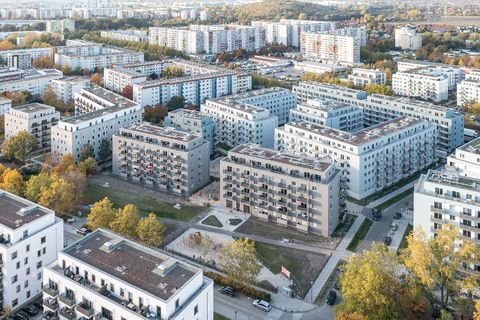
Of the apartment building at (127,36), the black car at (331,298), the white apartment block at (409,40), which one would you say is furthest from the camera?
the white apartment block at (409,40)

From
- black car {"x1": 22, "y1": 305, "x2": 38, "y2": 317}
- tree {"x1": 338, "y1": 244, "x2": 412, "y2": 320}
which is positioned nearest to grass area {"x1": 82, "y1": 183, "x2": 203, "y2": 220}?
black car {"x1": 22, "y1": 305, "x2": 38, "y2": 317}

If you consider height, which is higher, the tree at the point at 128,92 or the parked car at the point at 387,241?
the tree at the point at 128,92

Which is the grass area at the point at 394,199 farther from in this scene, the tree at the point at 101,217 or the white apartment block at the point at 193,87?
the white apartment block at the point at 193,87

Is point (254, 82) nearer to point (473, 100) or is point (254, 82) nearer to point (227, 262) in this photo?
point (473, 100)

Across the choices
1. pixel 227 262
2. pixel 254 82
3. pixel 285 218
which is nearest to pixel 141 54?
pixel 254 82

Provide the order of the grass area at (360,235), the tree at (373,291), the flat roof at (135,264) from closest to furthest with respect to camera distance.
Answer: the flat roof at (135,264)
the tree at (373,291)
the grass area at (360,235)

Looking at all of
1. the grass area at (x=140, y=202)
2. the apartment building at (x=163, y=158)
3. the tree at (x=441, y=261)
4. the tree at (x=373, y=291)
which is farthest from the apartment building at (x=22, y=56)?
the tree at (x=441, y=261)

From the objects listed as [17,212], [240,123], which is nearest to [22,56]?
[240,123]
